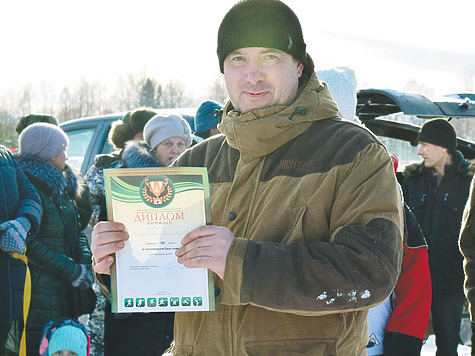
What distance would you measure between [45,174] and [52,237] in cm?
43

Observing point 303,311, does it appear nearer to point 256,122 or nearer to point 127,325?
point 256,122

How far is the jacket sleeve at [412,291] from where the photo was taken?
290cm

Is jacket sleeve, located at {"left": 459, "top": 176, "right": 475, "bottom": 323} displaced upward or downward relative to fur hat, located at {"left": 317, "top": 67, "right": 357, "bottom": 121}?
downward

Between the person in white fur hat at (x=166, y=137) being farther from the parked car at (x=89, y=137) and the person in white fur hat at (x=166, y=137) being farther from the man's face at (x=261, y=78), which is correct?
the man's face at (x=261, y=78)

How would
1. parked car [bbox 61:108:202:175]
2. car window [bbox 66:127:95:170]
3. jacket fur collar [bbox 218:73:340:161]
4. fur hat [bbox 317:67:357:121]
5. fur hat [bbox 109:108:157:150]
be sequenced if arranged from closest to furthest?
jacket fur collar [bbox 218:73:340:161], fur hat [bbox 317:67:357:121], fur hat [bbox 109:108:157:150], parked car [bbox 61:108:202:175], car window [bbox 66:127:95:170]

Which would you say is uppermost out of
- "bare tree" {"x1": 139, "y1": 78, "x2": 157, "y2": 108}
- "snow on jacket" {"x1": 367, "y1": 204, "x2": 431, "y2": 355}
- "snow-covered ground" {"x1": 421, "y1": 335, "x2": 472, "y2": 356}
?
"snow on jacket" {"x1": 367, "y1": 204, "x2": 431, "y2": 355}

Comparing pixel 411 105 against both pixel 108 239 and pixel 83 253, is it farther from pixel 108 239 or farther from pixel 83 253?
pixel 108 239

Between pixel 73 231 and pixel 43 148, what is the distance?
615 millimetres

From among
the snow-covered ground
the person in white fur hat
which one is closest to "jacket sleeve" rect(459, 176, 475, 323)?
the person in white fur hat

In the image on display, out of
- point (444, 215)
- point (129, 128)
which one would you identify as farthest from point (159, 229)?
point (444, 215)

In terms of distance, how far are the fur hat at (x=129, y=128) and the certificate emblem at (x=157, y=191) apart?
3314mm

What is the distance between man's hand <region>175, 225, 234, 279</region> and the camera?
1.82 metres

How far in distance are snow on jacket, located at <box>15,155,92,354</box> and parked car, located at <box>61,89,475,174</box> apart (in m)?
1.75

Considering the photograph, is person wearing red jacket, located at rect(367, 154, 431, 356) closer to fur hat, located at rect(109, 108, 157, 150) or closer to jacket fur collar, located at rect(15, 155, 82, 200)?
jacket fur collar, located at rect(15, 155, 82, 200)
